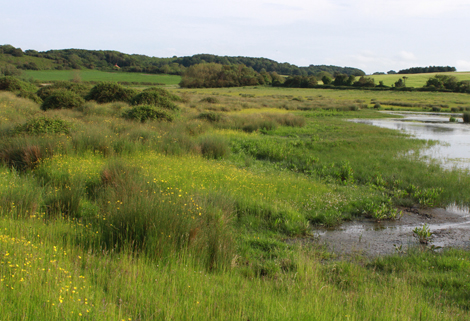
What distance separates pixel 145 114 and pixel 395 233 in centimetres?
1579

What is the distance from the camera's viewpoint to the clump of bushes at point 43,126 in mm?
12312

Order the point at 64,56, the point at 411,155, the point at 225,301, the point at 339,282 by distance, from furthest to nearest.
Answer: the point at 64,56, the point at 411,155, the point at 339,282, the point at 225,301

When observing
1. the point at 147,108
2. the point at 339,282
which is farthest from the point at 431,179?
the point at 147,108

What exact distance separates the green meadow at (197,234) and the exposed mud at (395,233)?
0.41m

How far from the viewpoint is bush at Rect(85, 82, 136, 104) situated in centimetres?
2898

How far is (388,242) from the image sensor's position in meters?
7.39

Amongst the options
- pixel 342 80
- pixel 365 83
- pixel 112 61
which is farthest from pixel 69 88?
pixel 112 61

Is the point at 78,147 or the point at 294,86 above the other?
the point at 294,86

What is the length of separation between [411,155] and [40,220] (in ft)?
53.4

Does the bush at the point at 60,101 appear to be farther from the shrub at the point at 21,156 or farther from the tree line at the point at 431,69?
the tree line at the point at 431,69

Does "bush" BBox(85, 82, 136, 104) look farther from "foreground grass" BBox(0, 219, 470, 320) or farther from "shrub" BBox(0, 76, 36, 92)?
"foreground grass" BBox(0, 219, 470, 320)

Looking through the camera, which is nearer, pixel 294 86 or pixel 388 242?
pixel 388 242

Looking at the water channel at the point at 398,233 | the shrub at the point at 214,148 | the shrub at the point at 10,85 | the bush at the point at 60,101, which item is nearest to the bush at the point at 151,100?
the bush at the point at 60,101

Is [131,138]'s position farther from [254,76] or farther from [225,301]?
[254,76]
